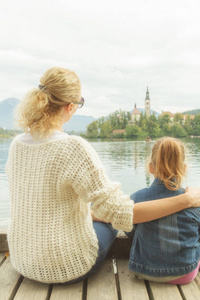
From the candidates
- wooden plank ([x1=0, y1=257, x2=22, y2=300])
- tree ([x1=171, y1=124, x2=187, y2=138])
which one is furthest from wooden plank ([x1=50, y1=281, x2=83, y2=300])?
tree ([x1=171, y1=124, x2=187, y2=138])

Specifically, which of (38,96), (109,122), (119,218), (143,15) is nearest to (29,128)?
(38,96)

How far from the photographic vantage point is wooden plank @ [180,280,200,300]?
37.1 inches

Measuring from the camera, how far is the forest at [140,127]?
39.8 m

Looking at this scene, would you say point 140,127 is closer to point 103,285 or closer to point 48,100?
point 103,285

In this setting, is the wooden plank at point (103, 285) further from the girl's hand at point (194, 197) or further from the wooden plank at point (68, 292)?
the girl's hand at point (194, 197)

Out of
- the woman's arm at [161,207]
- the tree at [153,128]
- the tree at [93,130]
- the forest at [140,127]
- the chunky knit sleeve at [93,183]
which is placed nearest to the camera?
the chunky knit sleeve at [93,183]

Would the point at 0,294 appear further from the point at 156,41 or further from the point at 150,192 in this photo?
the point at 156,41

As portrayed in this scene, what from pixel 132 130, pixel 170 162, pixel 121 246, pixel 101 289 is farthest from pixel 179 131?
pixel 101 289


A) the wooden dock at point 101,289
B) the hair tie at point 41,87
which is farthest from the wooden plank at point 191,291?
the hair tie at point 41,87

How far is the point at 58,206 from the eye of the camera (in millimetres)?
886

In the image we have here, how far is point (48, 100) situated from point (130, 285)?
69cm

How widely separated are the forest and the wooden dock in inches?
1500

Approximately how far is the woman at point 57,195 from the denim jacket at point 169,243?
2.3 inches

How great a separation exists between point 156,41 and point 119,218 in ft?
386
